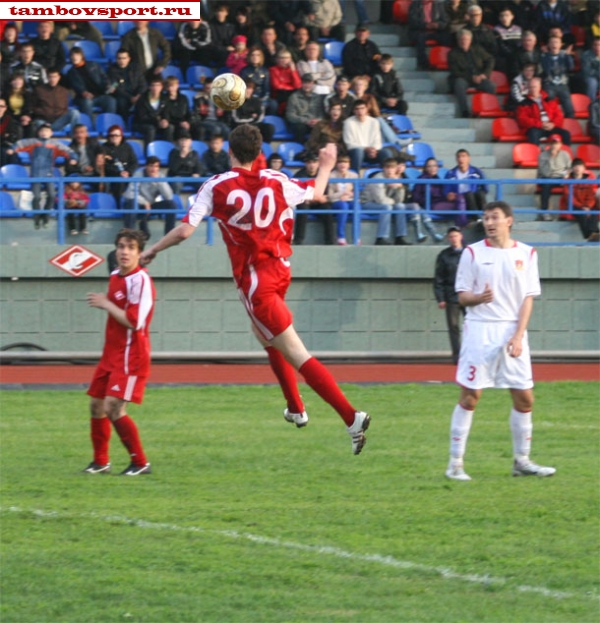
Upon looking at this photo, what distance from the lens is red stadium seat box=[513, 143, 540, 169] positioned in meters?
20.8

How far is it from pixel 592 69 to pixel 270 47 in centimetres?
585

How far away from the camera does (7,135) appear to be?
720 inches

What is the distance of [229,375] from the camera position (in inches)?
647

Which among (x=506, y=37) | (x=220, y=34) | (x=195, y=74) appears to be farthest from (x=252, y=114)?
(x=506, y=37)

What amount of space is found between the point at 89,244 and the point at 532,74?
839 centimetres

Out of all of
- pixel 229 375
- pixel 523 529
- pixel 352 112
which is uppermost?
pixel 352 112

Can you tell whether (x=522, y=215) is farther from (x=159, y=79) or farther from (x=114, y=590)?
(x=114, y=590)

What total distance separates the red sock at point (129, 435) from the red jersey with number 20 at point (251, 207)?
11.7 feet

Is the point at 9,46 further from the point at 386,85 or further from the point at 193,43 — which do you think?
the point at 386,85

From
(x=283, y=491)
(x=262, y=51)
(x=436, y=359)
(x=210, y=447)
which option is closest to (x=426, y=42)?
(x=262, y=51)

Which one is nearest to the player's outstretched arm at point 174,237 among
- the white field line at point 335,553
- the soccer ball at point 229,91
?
the soccer ball at point 229,91

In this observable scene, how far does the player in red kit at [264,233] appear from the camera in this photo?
6.54 m

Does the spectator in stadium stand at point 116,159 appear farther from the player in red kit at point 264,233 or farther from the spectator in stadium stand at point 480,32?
the player in red kit at point 264,233

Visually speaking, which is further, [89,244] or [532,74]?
[532,74]
